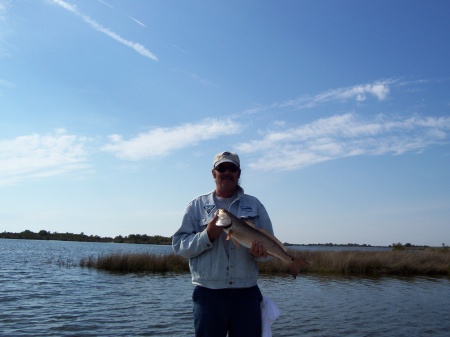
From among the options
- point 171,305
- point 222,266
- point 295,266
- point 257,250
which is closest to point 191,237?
point 222,266

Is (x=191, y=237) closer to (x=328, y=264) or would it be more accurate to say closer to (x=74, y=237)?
(x=328, y=264)

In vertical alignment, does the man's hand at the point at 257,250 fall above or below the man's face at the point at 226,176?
below

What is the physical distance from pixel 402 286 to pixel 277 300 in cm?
1008

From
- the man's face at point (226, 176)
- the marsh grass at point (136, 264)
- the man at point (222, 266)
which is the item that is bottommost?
the marsh grass at point (136, 264)

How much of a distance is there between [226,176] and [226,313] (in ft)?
4.63

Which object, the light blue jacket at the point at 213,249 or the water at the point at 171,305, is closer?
the light blue jacket at the point at 213,249

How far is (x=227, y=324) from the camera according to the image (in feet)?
13.0

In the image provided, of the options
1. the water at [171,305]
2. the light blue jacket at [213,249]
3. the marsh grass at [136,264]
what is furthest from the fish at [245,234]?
the marsh grass at [136,264]

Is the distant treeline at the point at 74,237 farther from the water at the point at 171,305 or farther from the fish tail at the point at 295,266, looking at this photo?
the fish tail at the point at 295,266

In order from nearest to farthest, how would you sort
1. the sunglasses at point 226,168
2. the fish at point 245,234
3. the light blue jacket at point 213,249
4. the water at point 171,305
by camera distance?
the fish at point 245,234, the light blue jacket at point 213,249, the sunglasses at point 226,168, the water at point 171,305

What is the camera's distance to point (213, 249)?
4.11 m

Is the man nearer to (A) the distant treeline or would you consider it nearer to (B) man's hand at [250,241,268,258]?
(B) man's hand at [250,241,268,258]

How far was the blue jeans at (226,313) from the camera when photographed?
3900 mm

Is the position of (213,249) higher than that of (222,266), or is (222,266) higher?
(213,249)
